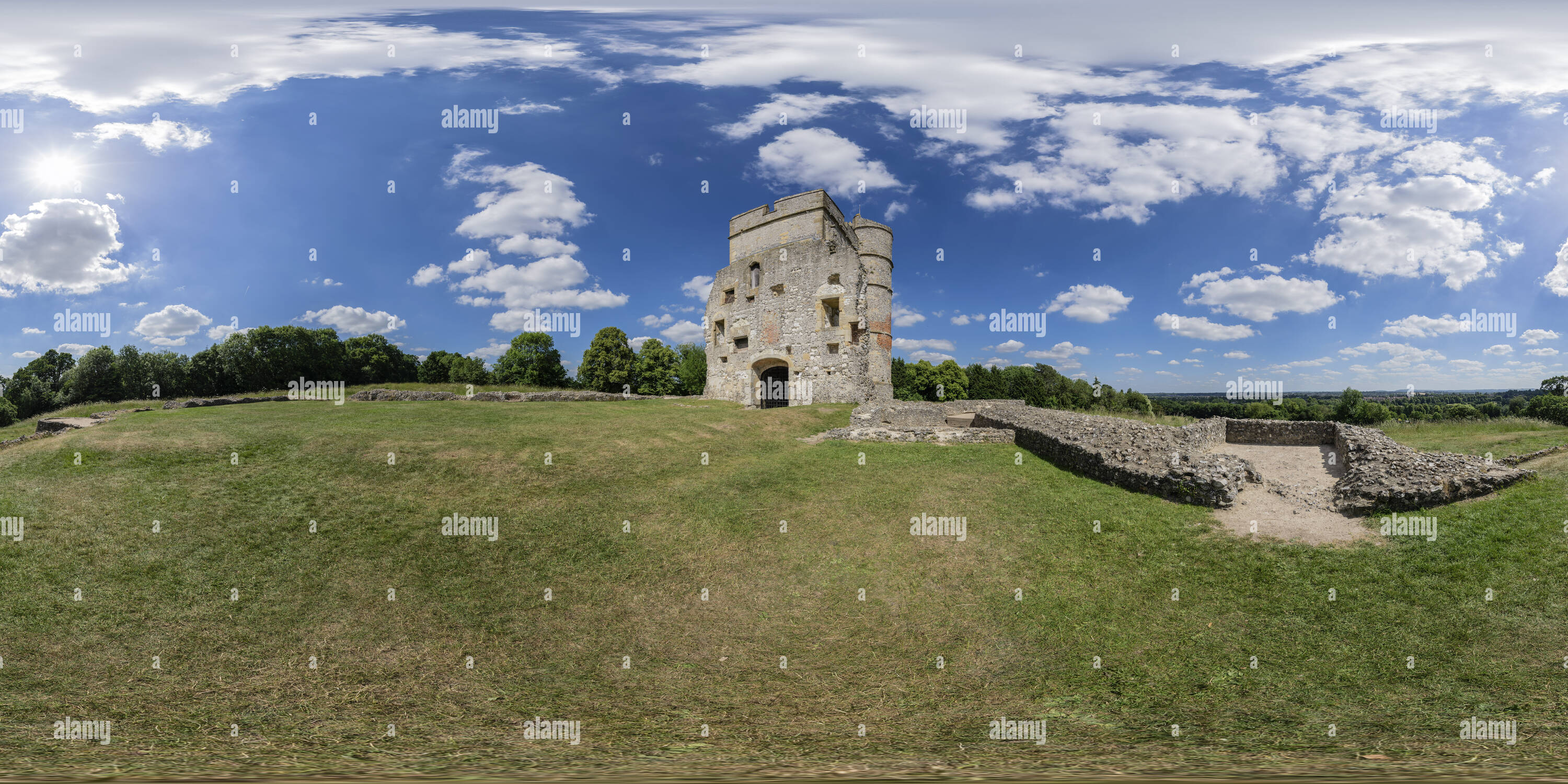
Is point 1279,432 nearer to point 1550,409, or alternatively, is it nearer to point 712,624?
point 1550,409

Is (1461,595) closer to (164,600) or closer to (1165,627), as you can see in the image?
(1165,627)

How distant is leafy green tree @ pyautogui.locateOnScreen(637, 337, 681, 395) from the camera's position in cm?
5378

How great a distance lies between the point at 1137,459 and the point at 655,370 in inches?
1828

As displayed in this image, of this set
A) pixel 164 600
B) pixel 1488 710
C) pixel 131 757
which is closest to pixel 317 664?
pixel 131 757

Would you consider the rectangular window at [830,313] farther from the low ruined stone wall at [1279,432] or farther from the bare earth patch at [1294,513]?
the bare earth patch at [1294,513]

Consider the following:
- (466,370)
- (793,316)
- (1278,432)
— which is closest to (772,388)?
(793,316)

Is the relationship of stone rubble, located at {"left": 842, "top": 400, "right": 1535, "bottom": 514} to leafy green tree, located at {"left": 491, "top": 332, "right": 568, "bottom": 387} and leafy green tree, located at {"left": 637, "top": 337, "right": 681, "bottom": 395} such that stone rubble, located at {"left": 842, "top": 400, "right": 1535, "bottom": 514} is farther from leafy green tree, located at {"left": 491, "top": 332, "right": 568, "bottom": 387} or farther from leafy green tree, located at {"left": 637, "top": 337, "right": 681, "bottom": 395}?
leafy green tree, located at {"left": 491, "top": 332, "right": 568, "bottom": 387}

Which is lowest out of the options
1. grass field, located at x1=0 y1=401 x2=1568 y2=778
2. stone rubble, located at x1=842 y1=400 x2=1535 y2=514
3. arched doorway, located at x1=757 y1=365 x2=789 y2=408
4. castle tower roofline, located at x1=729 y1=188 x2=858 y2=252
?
grass field, located at x1=0 y1=401 x2=1568 y2=778

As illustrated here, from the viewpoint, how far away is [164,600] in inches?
297

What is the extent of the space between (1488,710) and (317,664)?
40.7ft

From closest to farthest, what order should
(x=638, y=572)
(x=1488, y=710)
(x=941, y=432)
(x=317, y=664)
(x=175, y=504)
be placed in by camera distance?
(x=1488, y=710), (x=317, y=664), (x=638, y=572), (x=175, y=504), (x=941, y=432)

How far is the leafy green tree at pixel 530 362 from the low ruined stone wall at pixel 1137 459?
46292 millimetres

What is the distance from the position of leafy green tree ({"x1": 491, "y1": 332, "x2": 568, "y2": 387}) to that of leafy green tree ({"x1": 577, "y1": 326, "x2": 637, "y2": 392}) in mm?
3968

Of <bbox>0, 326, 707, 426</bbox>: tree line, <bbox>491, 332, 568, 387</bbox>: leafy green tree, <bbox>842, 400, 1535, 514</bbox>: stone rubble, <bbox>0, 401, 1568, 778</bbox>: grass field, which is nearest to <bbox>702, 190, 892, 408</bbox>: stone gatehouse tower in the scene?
<bbox>842, 400, 1535, 514</bbox>: stone rubble
